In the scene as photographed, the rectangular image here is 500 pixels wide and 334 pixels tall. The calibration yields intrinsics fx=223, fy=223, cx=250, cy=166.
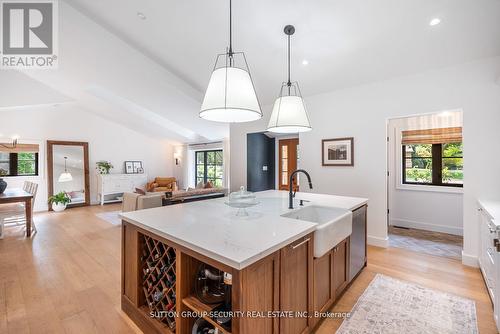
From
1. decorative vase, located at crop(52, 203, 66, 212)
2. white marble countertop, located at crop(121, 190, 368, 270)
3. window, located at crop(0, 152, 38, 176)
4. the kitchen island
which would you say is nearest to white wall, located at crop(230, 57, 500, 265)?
white marble countertop, located at crop(121, 190, 368, 270)

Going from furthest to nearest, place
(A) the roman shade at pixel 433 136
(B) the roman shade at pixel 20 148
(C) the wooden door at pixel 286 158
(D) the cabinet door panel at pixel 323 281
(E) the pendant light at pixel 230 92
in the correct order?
(C) the wooden door at pixel 286 158 → (B) the roman shade at pixel 20 148 → (A) the roman shade at pixel 433 136 → (D) the cabinet door panel at pixel 323 281 → (E) the pendant light at pixel 230 92

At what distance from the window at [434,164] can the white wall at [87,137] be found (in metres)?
8.03

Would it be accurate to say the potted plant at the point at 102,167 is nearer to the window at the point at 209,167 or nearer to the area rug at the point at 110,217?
the area rug at the point at 110,217

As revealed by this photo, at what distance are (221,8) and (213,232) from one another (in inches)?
106

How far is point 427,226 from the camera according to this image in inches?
167

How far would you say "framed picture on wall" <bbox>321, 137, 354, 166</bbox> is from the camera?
148 inches

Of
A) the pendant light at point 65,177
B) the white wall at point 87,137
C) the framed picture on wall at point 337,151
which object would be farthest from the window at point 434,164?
the pendant light at point 65,177

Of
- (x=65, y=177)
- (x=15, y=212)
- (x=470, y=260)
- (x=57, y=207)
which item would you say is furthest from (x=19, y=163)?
(x=470, y=260)

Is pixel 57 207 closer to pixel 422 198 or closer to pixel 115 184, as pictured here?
pixel 115 184

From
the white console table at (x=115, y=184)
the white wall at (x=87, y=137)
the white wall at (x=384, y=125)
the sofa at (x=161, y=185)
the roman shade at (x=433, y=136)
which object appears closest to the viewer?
the white wall at (x=384, y=125)

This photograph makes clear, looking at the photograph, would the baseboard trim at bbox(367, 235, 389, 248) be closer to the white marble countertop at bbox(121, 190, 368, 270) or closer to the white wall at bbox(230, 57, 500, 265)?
the white wall at bbox(230, 57, 500, 265)

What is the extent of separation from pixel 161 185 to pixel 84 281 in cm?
567

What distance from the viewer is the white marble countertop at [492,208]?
1792 mm

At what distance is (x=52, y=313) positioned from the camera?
2.00 meters
